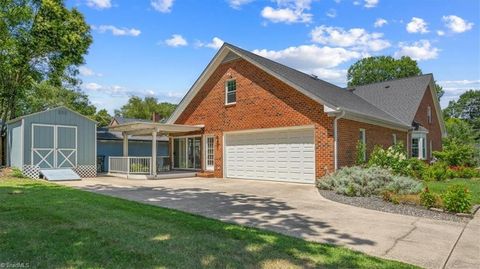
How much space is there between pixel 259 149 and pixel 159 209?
835cm

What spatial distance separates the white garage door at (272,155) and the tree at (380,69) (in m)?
38.1

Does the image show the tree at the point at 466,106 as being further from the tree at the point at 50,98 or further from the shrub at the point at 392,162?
the tree at the point at 50,98

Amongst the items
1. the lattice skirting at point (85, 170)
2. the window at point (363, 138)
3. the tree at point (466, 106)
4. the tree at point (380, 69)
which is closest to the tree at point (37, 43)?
the lattice skirting at point (85, 170)

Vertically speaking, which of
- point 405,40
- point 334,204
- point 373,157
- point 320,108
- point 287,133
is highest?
point 405,40

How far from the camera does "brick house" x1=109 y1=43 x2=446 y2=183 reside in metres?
13.5

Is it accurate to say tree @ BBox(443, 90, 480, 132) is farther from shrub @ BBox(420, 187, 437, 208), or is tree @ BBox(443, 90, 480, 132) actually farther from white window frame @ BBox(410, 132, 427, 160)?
shrub @ BBox(420, 187, 437, 208)

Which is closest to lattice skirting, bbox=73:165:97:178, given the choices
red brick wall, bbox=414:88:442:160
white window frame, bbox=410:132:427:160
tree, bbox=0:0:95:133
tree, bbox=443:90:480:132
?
tree, bbox=0:0:95:133

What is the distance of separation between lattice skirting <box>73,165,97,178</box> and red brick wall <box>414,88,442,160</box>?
19.3 m

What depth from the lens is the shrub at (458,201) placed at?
26.0ft

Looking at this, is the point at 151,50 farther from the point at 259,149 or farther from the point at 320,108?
the point at 320,108

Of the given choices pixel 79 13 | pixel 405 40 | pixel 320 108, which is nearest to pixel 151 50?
pixel 79 13

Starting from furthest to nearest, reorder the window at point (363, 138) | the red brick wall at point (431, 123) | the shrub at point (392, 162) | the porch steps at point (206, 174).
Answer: the red brick wall at point (431, 123), the porch steps at point (206, 174), the window at point (363, 138), the shrub at point (392, 162)

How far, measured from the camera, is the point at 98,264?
4.07 meters

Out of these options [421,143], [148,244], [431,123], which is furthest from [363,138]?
[148,244]
